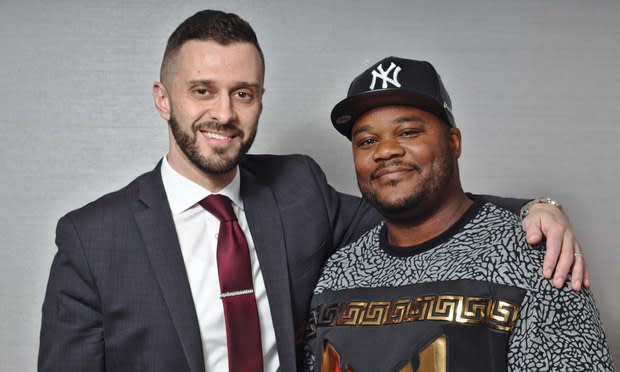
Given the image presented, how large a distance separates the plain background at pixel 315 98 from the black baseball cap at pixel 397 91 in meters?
0.82

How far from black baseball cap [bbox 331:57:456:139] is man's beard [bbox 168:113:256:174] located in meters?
0.29

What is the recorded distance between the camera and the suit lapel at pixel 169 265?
1.82 metres

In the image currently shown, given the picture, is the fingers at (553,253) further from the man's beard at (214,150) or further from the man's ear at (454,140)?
the man's beard at (214,150)

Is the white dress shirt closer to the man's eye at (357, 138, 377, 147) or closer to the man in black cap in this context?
the man in black cap

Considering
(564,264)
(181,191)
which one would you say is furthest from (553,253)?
(181,191)

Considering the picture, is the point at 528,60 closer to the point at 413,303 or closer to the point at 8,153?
the point at 413,303

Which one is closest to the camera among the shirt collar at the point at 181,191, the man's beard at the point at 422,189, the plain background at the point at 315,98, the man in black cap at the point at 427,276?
the man in black cap at the point at 427,276

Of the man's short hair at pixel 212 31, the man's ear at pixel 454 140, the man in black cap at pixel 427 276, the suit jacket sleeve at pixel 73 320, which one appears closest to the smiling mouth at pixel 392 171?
the man in black cap at pixel 427 276

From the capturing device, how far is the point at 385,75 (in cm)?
184

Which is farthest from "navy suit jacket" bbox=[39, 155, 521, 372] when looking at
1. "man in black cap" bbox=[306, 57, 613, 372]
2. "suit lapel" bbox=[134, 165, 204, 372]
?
"man in black cap" bbox=[306, 57, 613, 372]

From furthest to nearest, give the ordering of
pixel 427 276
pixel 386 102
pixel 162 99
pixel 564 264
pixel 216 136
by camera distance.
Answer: pixel 162 99
pixel 216 136
pixel 386 102
pixel 427 276
pixel 564 264

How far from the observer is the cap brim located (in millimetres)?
1765

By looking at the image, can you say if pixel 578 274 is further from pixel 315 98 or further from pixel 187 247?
pixel 315 98

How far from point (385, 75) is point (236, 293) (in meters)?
0.72
